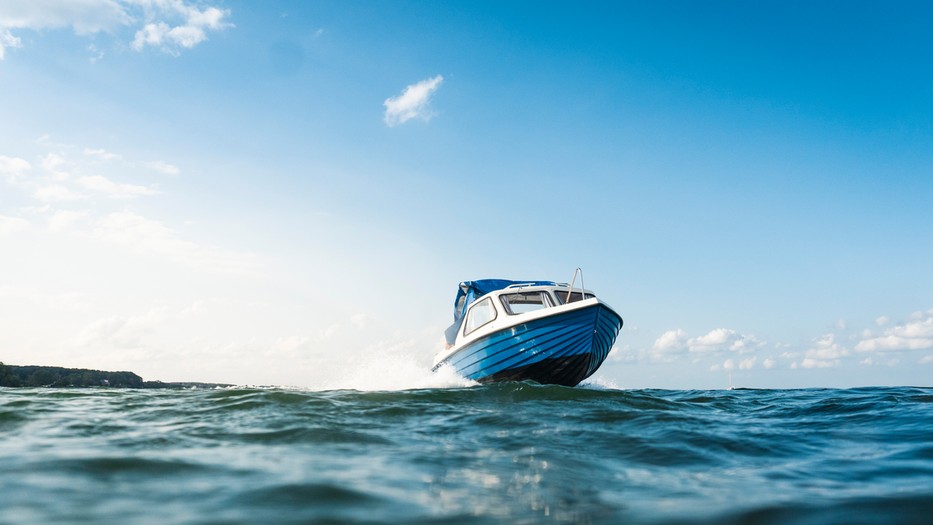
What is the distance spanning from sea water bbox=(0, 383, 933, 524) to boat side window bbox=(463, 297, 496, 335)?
6796 mm

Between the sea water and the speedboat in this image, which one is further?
the speedboat

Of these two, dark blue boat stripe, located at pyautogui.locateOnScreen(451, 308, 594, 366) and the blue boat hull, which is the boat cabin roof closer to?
dark blue boat stripe, located at pyautogui.locateOnScreen(451, 308, 594, 366)

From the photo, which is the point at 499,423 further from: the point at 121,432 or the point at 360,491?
the point at 121,432

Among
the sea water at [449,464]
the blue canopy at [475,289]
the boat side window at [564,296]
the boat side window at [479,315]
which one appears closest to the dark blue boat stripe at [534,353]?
the boat side window at [479,315]

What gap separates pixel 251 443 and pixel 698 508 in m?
3.88

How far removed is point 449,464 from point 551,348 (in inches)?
374

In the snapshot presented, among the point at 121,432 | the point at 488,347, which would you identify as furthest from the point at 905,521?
the point at 488,347

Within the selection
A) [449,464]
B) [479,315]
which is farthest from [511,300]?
[449,464]

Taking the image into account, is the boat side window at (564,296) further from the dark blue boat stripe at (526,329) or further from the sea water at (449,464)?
the sea water at (449,464)

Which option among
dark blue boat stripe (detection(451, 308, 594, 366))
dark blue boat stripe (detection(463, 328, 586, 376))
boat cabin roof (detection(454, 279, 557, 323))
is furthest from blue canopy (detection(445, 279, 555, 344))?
dark blue boat stripe (detection(463, 328, 586, 376))

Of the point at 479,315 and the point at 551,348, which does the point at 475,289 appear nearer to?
the point at 479,315

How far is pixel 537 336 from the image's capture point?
13.5 metres

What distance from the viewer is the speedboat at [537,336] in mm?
13312

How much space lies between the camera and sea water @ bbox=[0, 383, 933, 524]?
2930mm
